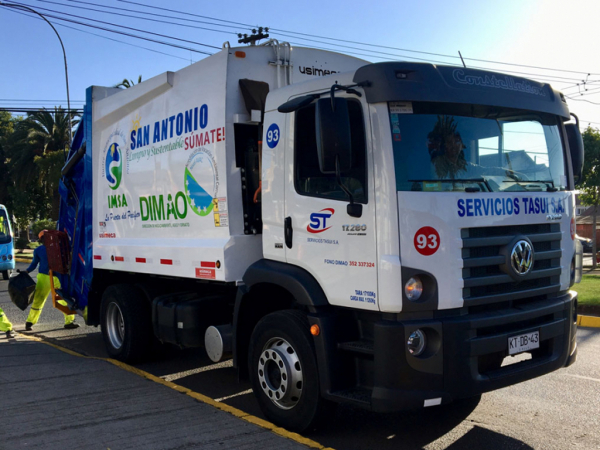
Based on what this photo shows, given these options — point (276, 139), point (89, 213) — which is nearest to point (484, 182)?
point (276, 139)

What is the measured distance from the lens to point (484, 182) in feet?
14.5

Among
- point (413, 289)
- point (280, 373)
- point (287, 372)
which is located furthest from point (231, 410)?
point (413, 289)

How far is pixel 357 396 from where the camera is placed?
4.24m

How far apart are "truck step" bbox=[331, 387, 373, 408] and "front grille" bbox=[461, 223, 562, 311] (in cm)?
93

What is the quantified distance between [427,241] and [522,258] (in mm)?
810

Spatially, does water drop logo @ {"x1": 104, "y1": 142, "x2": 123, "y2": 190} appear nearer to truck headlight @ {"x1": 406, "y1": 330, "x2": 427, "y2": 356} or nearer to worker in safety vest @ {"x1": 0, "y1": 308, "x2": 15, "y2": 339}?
worker in safety vest @ {"x1": 0, "y1": 308, "x2": 15, "y2": 339}

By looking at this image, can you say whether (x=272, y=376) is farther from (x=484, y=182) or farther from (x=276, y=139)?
(x=484, y=182)

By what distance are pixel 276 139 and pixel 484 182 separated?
1.67 m

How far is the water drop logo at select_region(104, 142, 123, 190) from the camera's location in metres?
7.40

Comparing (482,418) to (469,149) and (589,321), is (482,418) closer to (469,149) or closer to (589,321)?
(469,149)

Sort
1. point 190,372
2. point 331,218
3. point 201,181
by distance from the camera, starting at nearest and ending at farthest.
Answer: point 331,218 → point 201,181 → point 190,372

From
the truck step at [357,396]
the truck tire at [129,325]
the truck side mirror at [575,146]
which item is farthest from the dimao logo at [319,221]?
the truck tire at [129,325]

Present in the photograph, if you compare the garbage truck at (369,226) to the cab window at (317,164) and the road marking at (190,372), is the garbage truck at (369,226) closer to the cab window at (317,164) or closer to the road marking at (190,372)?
the cab window at (317,164)

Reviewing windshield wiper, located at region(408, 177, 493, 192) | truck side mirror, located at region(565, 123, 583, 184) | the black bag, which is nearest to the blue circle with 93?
windshield wiper, located at region(408, 177, 493, 192)
